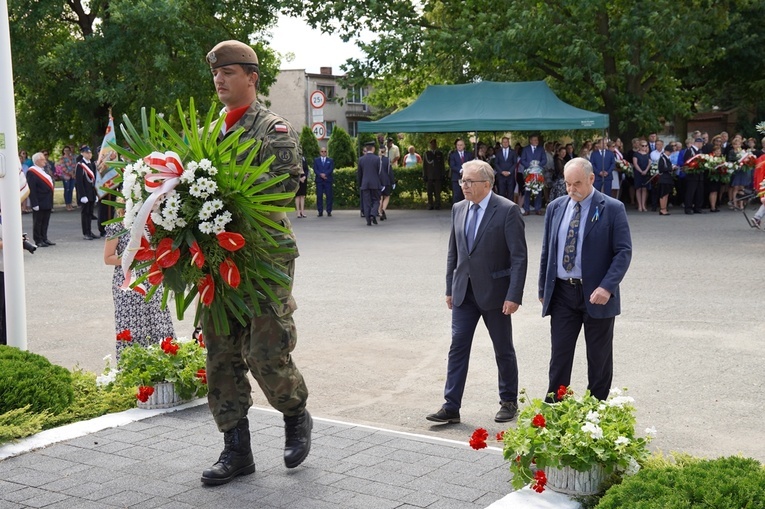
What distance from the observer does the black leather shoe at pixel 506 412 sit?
6.78m

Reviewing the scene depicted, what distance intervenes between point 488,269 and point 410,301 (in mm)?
5182

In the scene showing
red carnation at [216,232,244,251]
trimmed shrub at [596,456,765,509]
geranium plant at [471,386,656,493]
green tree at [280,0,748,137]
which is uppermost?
green tree at [280,0,748,137]

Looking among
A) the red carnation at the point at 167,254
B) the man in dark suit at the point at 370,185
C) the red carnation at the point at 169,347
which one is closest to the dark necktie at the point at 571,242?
the red carnation at the point at 167,254

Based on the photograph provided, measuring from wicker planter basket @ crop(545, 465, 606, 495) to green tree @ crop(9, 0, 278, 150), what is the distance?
954 inches

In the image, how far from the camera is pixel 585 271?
20.5 ft

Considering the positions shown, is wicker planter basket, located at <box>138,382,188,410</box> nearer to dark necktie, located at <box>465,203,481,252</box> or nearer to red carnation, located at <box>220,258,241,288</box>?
red carnation, located at <box>220,258,241,288</box>

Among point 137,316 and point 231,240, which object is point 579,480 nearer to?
point 231,240

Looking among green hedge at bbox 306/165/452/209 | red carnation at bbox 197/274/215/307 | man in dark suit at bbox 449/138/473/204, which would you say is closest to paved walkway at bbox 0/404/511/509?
red carnation at bbox 197/274/215/307

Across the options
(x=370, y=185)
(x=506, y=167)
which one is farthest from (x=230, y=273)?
(x=506, y=167)

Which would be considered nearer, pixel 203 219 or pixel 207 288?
pixel 203 219

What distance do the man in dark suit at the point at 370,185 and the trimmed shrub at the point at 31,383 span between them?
1741 cm

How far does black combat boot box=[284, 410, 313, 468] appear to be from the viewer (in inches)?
209

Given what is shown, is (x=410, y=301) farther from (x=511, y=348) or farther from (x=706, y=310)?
(x=511, y=348)

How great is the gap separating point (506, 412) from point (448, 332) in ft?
10.7
